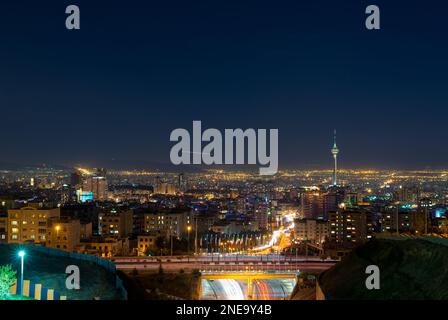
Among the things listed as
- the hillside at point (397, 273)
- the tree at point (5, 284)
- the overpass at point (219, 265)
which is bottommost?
the overpass at point (219, 265)

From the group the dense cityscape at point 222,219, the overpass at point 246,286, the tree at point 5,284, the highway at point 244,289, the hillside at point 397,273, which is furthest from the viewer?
the dense cityscape at point 222,219

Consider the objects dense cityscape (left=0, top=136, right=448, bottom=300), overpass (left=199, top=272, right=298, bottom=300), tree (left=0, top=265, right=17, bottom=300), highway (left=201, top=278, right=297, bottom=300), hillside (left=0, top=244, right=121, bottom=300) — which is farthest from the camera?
dense cityscape (left=0, top=136, right=448, bottom=300)

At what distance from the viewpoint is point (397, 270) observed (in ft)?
49.3

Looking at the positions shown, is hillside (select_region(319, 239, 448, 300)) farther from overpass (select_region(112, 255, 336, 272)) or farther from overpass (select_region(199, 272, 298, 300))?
overpass (select_region(199, 272, 298, 300))

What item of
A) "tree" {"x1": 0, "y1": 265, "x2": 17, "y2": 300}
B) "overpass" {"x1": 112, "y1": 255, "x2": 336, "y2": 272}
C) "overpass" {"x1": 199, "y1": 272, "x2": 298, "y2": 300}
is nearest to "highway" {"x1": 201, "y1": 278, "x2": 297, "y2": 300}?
"overpass" {"x1": 199, "y1": 272, "x2": 298, "y2": 300}

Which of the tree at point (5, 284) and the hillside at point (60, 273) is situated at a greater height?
the tree at point (5, 284)

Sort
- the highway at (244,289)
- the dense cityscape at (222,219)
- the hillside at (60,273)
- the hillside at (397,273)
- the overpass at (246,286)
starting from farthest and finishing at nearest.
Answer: the dense cityscape at (222,219) → the highway at (244,289) → the overpass at (246,286) → the hillside at (397,273) → the hillside at (60,273)

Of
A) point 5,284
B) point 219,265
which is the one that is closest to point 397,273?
point 219,265

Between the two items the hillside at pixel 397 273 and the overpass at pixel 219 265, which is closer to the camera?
the hillside at pixel 397 273

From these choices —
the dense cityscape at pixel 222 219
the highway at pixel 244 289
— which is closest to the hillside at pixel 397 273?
the dense cityscape at pixel 222 219

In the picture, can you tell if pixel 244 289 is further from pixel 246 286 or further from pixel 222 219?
pixel 222 219

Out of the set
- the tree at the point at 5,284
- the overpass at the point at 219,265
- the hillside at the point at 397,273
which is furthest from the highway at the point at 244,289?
the tree at the point at 5,284

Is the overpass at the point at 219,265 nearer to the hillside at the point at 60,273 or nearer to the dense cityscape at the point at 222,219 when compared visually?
the dense cityscape at the point at 222,219

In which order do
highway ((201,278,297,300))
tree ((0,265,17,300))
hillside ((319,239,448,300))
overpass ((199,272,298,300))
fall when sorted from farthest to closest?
highway ((201,278,297,300)), overpass ((199,272,298,300)), hillside ((319,239,448,300)), tree ((0,265,17,300))
